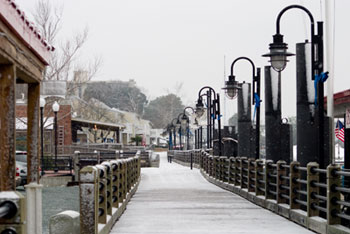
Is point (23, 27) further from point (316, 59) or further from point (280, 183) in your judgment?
point (280, 183)

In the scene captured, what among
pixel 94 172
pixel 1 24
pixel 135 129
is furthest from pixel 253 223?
pixel 135 129

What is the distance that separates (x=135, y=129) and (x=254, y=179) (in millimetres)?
108413

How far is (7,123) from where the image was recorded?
30.5 ft

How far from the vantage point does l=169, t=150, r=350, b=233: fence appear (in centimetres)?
1131

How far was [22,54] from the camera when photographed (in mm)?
10047

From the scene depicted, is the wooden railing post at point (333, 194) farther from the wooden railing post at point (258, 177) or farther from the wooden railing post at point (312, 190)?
the wooden railing post at point (258, 177)

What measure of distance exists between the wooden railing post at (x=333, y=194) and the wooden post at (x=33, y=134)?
15.4 feet

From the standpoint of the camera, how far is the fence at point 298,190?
11312 millimetres

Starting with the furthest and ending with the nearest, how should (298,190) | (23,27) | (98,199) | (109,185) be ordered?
(298,190) < (109,185) < (98,199) < (23,27)

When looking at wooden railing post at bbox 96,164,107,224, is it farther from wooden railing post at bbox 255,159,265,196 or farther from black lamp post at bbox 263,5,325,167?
wooden railing post at bbox 255,159,265,196

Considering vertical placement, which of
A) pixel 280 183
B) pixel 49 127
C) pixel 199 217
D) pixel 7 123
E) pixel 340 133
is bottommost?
pixel 199 217

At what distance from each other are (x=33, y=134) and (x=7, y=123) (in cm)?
253

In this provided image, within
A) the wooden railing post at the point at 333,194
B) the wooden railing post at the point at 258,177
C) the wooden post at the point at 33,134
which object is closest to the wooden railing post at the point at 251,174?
the wooden railing post at the point at 258,177

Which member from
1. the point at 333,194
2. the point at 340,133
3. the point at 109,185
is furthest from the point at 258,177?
the point at 340,133
